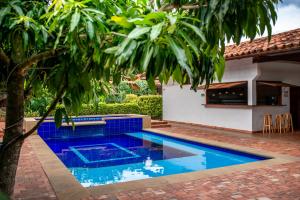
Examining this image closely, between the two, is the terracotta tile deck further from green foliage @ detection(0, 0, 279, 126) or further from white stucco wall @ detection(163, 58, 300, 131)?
white stucco wall @ detection(163, 58, 300, 131)

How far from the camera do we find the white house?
13703 millimetres

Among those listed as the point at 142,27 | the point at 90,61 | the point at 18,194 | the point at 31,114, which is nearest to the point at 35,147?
the point at 18,194

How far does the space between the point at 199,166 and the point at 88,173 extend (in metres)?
3.31

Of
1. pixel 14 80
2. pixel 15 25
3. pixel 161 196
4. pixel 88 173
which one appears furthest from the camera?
pixel 88 173

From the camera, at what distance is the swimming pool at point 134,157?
28.0ft

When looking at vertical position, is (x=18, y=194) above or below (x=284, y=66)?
below

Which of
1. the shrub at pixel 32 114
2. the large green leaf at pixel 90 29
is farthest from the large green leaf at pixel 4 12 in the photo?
the shrub at pixel 32 114

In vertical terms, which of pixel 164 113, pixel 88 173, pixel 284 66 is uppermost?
pixel 284 66

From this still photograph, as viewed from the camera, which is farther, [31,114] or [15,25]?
[31,114]

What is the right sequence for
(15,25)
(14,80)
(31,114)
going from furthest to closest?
(31,114) < (14,80) < (15,25)

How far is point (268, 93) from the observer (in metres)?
14.6

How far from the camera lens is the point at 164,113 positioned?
21156 millimetres

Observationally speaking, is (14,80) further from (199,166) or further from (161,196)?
(199,166)

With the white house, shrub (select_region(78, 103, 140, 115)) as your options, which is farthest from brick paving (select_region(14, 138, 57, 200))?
shrub (select_region(78, 103, 140, 115))
